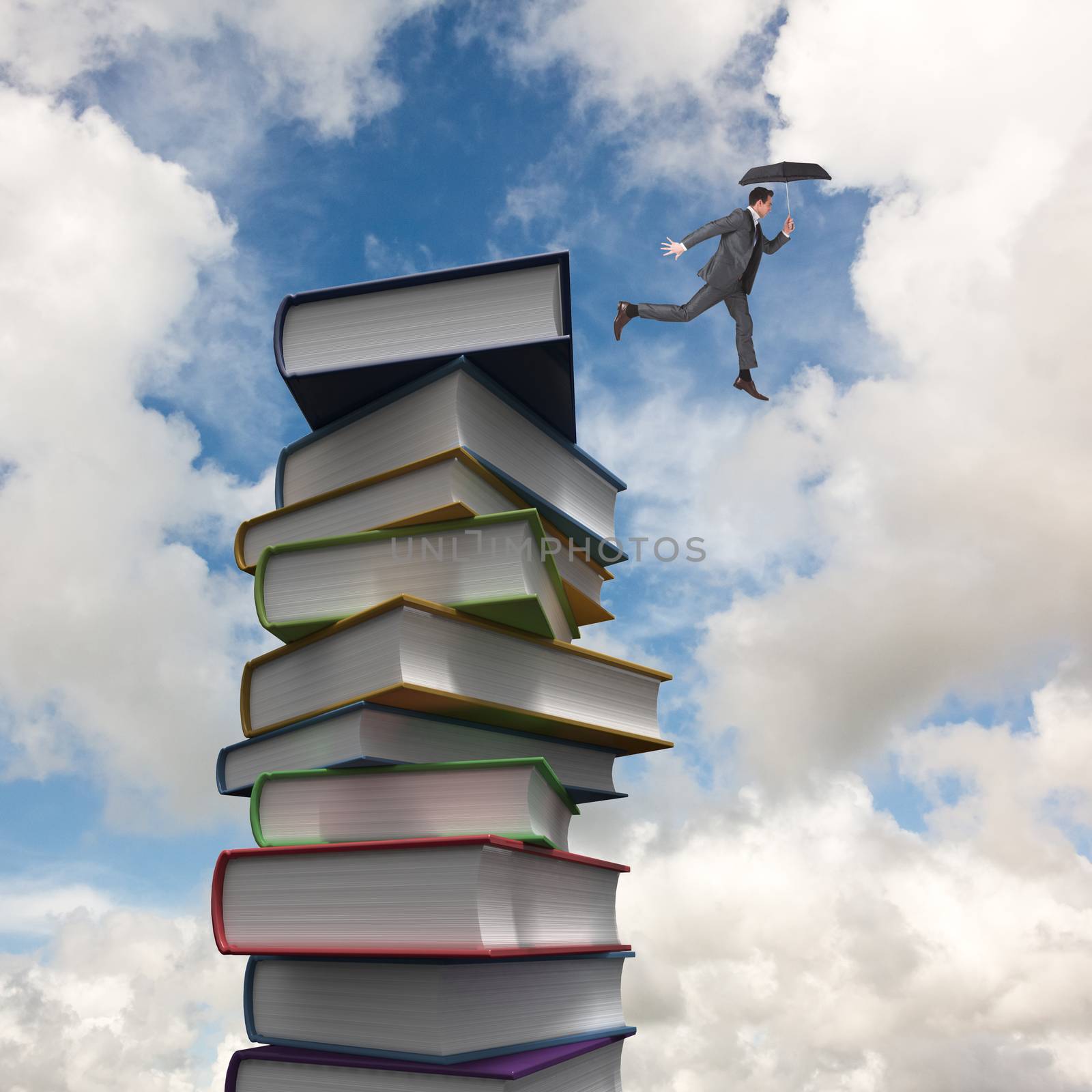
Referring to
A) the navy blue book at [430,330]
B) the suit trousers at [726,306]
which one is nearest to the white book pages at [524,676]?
the navy blue book at [430,330]

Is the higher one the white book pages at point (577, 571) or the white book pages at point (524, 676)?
the white book pages at point (577, 571)

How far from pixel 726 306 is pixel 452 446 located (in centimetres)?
153

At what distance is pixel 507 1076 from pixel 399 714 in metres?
1.30

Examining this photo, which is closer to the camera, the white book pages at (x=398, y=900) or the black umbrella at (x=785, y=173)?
the white book pages at (x=398, y=900)

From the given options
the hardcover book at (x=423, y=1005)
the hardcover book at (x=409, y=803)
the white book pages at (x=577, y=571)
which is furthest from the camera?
the white book pages at (x=577, y=571)

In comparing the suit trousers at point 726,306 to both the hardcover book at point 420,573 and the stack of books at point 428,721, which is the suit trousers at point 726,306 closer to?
the stack of books at point 428,721

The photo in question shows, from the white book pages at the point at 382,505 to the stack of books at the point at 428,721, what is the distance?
1 centimetres

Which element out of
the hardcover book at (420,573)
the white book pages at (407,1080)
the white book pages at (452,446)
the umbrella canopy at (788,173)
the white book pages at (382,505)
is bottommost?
the white book pages at (407,1080)

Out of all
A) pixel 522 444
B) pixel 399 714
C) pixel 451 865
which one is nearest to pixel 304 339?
pixel 522 444

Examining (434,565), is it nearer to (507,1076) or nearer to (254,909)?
(254,909)

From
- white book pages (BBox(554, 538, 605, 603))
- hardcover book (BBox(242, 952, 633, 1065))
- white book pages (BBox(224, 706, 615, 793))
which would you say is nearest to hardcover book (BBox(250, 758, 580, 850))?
white book pages (BBox(224, 706, 615, 793))

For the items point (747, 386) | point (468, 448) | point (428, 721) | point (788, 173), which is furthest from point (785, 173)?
point (428, 721)

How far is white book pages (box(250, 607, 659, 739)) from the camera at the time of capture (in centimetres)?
366

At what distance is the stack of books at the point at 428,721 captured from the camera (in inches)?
133
